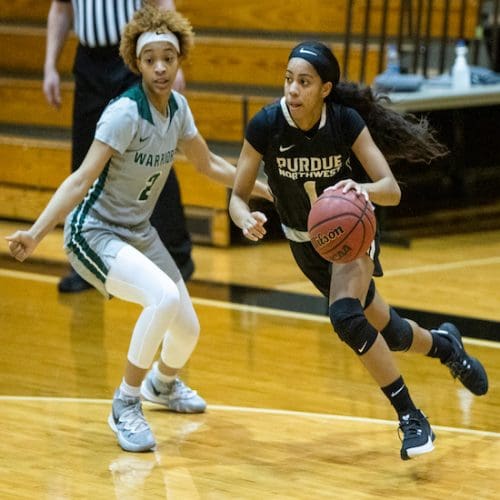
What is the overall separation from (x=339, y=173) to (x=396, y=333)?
624mm

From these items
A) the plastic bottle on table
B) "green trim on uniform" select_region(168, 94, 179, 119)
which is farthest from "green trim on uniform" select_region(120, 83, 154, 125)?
the plastic bottle on table

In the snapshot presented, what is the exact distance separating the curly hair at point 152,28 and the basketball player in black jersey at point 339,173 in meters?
0.47

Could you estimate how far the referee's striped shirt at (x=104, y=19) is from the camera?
629 centimetres

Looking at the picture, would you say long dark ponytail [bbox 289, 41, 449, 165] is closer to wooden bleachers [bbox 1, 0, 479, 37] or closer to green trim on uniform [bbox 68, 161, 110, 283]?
green trim on uniform [bbox 68, 161, 110, 283]

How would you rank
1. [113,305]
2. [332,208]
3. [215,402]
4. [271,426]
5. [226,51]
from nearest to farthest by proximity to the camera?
[332,208] → [271,426] → [215,402] → [113,305] → [226,51]

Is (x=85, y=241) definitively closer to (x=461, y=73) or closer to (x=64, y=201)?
(x=64, y=201)

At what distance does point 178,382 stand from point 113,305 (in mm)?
1735

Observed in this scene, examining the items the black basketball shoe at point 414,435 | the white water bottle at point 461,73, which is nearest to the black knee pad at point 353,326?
the black basketball shoe at point 414,435

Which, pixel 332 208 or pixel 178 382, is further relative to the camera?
pixel 178 382

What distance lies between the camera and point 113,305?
6.43 meters

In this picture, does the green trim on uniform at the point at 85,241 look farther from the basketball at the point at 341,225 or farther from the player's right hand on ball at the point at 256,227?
the basketball at the point at 341,225

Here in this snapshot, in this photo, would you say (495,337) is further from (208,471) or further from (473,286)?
(208,471)

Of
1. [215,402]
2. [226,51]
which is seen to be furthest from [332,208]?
[226,51]

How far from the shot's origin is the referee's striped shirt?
20.6 ft
